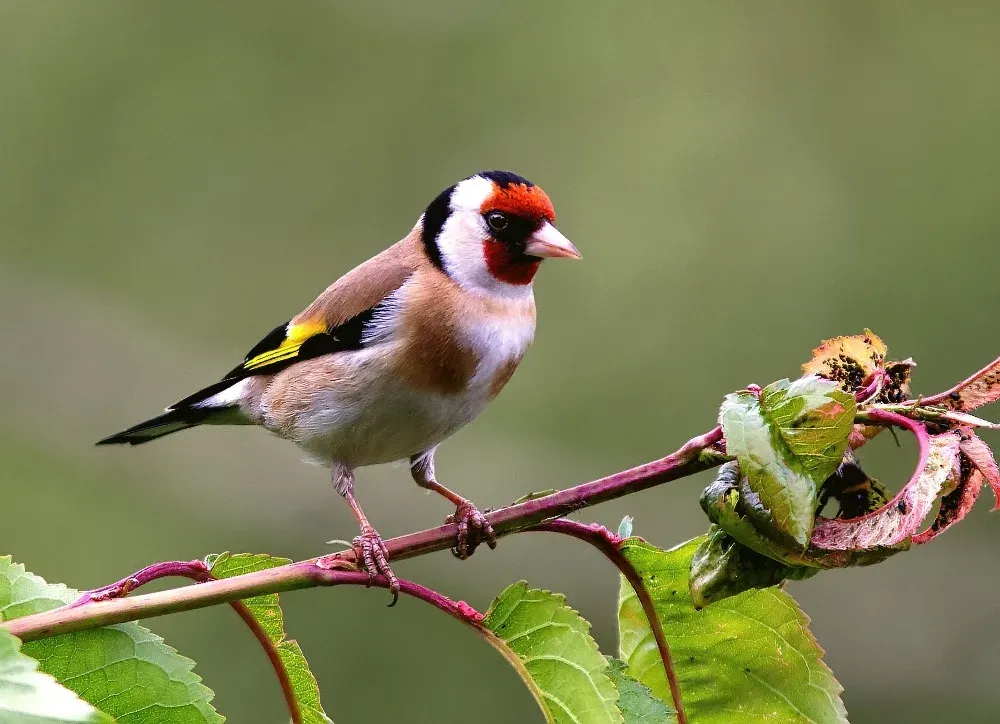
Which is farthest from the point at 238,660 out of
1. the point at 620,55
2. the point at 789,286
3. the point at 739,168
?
the point at 620,55

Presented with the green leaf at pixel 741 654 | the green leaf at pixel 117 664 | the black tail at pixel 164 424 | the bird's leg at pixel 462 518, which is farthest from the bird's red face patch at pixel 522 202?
the green leaf at pixel 117 664

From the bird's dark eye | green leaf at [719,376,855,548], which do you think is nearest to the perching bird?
the bird's dark eye

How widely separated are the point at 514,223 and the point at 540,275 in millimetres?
5491

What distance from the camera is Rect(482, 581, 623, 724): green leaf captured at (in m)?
1.75

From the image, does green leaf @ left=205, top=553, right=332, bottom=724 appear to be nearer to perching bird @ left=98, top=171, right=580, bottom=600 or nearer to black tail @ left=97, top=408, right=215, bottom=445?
perching bird @ left=98, top=171, right=580, bottom=600

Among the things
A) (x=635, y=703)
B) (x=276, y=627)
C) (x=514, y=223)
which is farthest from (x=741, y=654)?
(x=514, y=223)

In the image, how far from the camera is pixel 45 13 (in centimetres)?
988

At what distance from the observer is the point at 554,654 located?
1798 millimetres

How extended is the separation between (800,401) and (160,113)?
948 cm

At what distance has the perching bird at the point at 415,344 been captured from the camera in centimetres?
323

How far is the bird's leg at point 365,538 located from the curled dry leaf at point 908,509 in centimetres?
67

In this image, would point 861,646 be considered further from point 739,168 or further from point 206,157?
point 206,157

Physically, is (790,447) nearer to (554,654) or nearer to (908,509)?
(908,509)

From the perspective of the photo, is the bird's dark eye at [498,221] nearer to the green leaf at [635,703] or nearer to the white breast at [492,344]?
the white breast at [492,344]
